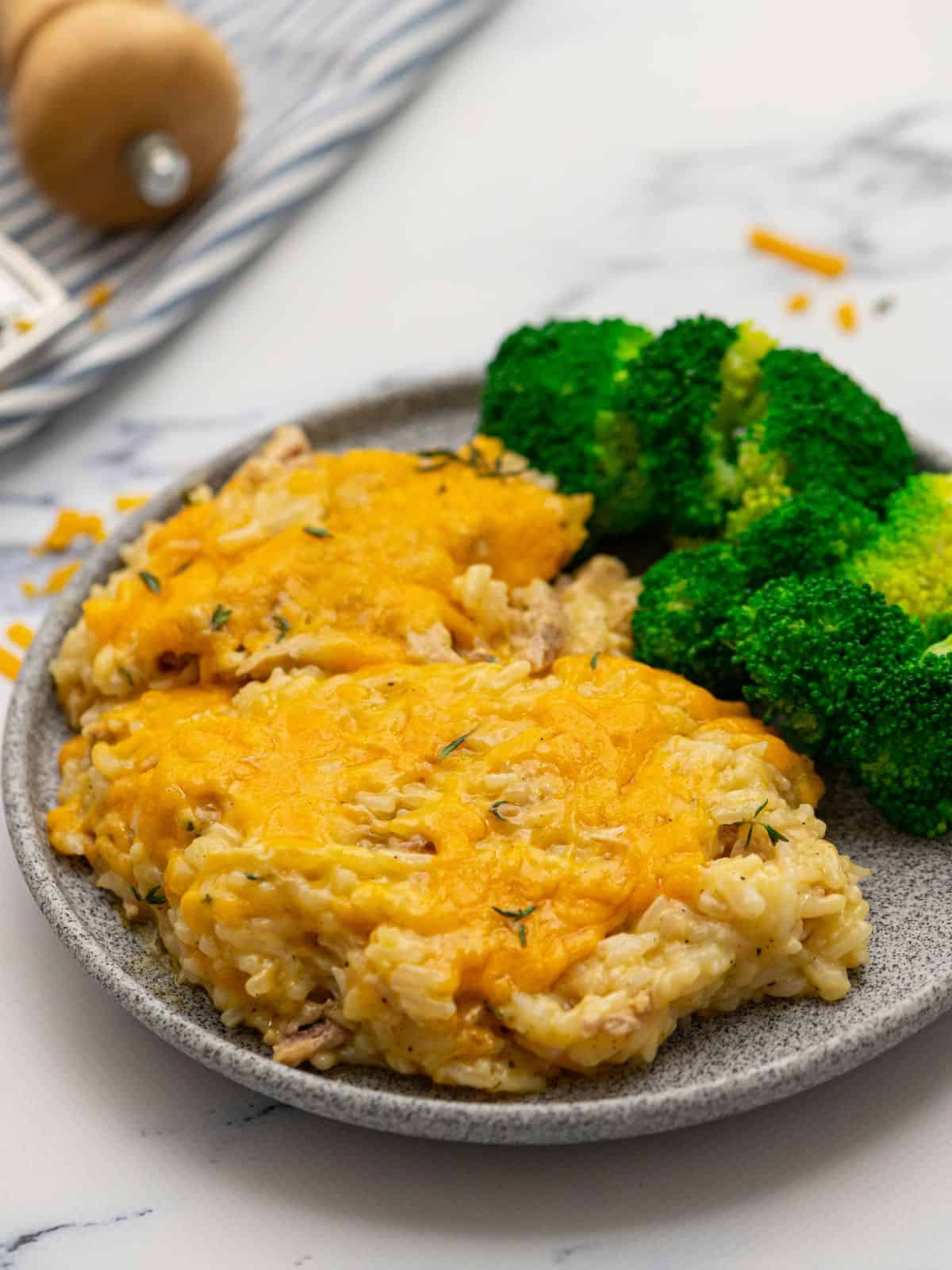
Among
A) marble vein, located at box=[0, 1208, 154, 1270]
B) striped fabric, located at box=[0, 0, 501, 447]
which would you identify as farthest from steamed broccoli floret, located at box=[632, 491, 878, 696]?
striped fabric, located at box=[0, 0, 501, 447]

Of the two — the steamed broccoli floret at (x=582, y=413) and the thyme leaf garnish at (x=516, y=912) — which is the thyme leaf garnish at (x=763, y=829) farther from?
the steamed broccoli floret at (x=582, y=413)

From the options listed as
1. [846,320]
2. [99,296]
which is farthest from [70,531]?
[846,320]

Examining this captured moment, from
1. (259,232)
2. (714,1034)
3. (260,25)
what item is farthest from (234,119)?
(714,1034)

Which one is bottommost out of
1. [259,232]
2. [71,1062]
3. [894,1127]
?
[894,1127]

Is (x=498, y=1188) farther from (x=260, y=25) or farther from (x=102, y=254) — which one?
(x=260, y=25)

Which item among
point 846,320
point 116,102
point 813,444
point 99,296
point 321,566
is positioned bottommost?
point 846,320

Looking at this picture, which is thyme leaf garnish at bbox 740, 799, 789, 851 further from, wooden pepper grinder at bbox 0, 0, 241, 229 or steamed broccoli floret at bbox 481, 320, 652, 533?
wooden pepper grinder at bbox 0, 0, 241, 229

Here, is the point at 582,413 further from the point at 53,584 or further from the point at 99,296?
the point at 99,296
